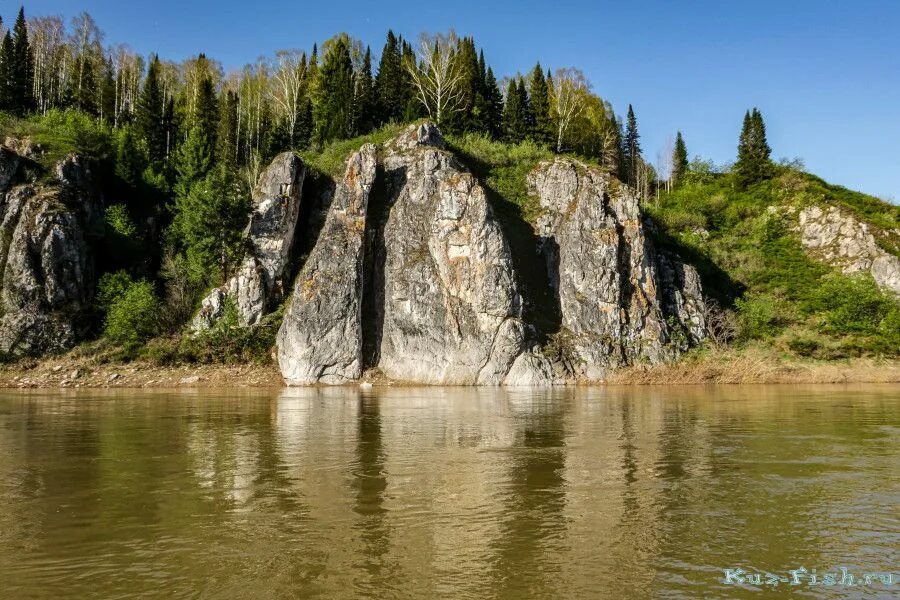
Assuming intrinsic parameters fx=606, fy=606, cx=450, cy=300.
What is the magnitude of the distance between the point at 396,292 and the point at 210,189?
18.9 meters

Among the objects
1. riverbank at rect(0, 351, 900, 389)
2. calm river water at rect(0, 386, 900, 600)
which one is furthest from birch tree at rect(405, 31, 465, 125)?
calm river water at rect(0, 386, 900, 600)

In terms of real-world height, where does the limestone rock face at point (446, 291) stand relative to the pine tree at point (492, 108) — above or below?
below

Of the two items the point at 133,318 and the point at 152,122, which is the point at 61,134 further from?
the point at 133,318

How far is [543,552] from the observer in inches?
304

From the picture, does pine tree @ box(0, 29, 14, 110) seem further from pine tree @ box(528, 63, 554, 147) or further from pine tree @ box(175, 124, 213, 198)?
pine tree @ box(528, 63, 554, 147)

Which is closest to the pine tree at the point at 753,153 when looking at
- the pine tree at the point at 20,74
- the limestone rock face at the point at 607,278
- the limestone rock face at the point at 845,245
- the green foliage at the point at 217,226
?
the limestone rock face at the point at 845,245

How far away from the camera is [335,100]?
72.6 meters

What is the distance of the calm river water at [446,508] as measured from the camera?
6.89 metres

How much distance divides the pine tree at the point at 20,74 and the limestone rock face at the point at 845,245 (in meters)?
92.6

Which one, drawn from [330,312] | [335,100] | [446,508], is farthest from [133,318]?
[446,508]

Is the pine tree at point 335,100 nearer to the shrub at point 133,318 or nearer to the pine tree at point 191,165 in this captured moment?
the pine tree at point 191,165

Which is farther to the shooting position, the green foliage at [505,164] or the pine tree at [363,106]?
the pine tree at [363,106]

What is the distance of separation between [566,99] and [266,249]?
49455 mm

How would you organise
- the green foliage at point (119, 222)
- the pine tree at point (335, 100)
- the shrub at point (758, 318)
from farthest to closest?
the pine tree at point (335, 100) < the green foliage at point (119, 222) < the shrub at point (758, 318)
